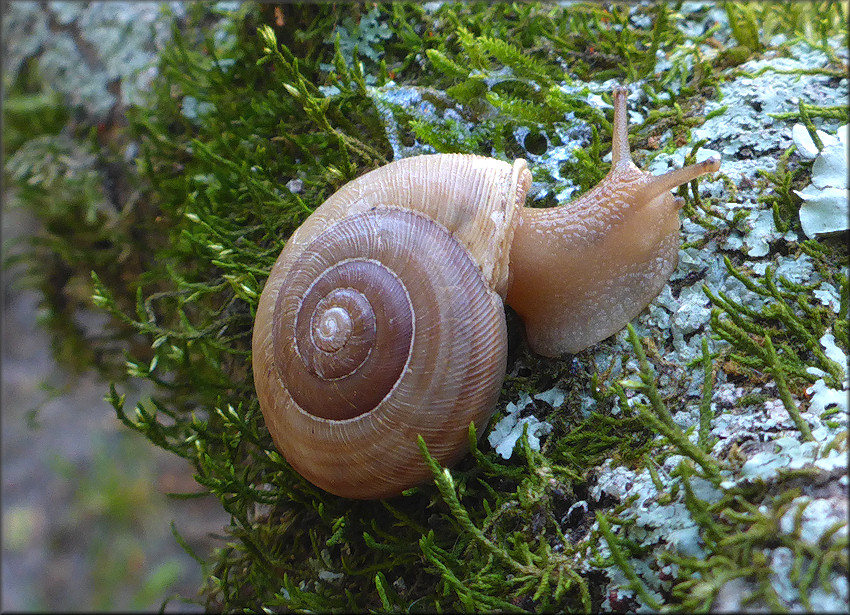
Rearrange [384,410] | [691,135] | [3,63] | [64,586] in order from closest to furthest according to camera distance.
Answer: [384,410] < [691,135] < [3,63] < [64,586]

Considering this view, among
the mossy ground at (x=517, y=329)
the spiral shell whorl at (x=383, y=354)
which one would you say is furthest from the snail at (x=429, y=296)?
the mossy ground at (x=517, y=329)

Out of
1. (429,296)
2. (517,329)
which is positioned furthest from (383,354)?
(517,329)

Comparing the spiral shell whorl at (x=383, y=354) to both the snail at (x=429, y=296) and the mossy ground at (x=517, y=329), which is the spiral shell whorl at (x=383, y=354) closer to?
the snail at (x=429, y=296)

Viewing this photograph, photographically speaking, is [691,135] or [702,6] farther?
[702,6]

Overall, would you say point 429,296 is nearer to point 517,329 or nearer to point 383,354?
point 383,354

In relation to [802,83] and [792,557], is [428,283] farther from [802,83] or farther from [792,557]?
[802,83]

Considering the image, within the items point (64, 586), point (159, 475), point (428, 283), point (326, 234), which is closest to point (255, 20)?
point (326, 234)

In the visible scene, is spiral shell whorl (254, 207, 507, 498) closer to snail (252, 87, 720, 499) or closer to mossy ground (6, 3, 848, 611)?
snail (252, 87, 720, 499)

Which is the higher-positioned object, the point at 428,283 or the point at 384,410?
the point at 428,283
